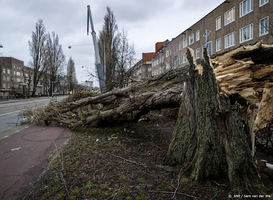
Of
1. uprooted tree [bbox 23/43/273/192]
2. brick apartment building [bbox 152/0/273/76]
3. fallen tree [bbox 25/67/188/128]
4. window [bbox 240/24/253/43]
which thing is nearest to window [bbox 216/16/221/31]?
brick apartment building [bbox 152/0/273/76]

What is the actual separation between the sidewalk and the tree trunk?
7.06ft

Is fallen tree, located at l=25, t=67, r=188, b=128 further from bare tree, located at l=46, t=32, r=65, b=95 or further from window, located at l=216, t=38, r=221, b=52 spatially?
bare tree, located at l=46, t=32, r=65, b=95

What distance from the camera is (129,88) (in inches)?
214

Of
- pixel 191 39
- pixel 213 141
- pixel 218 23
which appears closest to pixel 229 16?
pixel 218 23

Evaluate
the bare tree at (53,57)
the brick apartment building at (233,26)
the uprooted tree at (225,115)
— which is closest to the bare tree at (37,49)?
the bare tree at (53,57)

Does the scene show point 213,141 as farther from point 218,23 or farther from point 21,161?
point 218,23

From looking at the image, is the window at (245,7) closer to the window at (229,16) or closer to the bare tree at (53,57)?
the window at (229,16)

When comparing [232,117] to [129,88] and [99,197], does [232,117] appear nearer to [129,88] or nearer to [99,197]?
[99,197]

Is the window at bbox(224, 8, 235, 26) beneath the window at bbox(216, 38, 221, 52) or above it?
above

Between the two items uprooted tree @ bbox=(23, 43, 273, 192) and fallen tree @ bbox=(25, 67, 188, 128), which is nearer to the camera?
uprooted tree @ bbox=(23, 43, 273, 192)

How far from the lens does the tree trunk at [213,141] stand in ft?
6.90

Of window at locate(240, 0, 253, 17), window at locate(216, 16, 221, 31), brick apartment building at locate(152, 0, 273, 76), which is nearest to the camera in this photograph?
brick apartment building at locate(152, 0, 273, 76)

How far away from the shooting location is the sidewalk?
8.07ft

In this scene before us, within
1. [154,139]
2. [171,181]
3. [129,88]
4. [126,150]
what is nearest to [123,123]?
[129,88]
